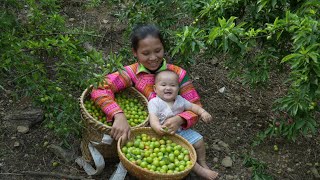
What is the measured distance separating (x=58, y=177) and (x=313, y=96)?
7.33 feet

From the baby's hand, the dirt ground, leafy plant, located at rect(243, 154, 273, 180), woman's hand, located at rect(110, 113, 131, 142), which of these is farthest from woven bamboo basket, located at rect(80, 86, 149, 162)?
leafy plant, located at rect(243, 154, 273, 180)

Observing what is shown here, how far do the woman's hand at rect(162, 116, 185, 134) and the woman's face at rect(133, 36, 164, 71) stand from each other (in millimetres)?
584

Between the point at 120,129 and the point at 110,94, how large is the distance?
1.34 feet

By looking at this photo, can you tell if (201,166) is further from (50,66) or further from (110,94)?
(50,66)

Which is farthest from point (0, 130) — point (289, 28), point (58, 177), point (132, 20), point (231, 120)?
point (289, 28)

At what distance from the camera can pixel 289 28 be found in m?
3.00

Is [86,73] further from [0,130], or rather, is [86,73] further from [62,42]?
[0,130]

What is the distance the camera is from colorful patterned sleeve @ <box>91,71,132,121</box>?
3.65 meters

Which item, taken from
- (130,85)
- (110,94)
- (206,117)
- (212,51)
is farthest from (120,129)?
(212,51)

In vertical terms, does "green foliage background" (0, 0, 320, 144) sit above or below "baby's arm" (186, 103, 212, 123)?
above

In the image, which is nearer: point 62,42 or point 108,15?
point 62,42

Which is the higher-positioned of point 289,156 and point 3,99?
point 3,99

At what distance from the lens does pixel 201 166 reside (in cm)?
378

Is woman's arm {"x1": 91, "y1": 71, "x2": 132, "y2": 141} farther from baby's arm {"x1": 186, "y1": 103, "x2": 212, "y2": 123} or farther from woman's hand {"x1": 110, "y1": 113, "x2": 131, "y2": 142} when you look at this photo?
baby's arm {"x1": 186, "y1": 103, "x2": 212, "y2": 123}
